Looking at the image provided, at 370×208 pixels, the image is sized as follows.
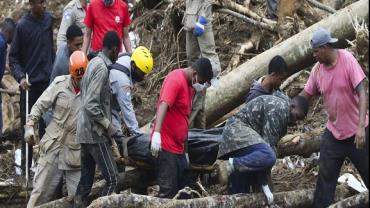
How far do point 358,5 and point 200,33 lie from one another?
2.03m

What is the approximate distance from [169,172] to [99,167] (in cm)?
69

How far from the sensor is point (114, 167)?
30.6 ft

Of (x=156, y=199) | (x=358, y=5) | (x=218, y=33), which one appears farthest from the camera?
(x=218, y=33)

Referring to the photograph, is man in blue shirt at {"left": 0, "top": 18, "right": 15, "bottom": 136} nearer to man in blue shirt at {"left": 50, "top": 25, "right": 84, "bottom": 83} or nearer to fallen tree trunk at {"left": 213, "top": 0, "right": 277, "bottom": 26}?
man in blue shirt at {"left": 50, "top": 25, "right": 84, "bottom": 83}

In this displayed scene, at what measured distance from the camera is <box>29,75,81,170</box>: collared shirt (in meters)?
9.74

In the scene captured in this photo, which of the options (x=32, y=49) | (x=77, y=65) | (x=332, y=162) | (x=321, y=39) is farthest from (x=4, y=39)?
(x=332, y=162)

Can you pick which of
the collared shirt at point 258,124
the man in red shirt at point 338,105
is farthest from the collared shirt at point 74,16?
the man in red shirt at point 338,105

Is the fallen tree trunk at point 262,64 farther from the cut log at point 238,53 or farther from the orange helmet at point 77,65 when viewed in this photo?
the orange helmet at point 77,65

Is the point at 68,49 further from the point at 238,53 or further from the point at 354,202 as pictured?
the point at 238,53

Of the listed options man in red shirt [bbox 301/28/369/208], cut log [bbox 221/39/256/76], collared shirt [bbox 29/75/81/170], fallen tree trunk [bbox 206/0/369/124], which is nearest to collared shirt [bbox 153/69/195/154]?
collared shirt [bbox 29/75/81/170]

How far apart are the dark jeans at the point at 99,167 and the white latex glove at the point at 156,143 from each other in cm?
46

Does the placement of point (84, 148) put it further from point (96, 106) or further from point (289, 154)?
point (289, 154)

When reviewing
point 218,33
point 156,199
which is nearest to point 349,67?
point 156,199

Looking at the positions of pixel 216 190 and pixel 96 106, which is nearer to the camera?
pixel 96 106
